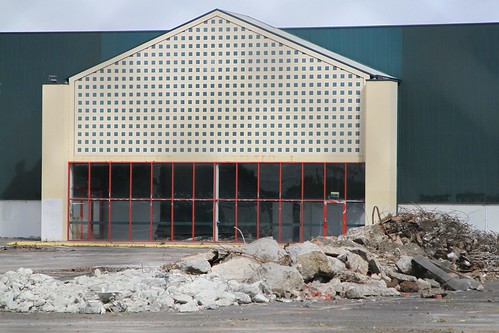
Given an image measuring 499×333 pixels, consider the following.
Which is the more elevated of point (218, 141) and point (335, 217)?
point (218, 141)

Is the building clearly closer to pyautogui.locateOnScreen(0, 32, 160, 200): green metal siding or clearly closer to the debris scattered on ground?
pyautogui.locateOnScreen(0, 32, 160, 200): green metal siding

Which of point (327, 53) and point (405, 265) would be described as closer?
point (405, 265)

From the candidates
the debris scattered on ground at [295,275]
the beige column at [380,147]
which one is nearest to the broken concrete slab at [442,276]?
the debris scattered on ground at [295,275]

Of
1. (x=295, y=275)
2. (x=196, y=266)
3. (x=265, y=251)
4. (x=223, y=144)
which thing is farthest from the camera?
(x=223, y=144)

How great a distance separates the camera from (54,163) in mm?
50688

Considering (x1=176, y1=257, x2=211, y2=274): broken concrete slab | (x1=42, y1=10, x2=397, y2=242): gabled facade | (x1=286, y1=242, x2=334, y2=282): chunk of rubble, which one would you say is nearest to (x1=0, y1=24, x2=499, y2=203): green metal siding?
(x1=42, y1=10, x2=397, y2=242): gabled facade

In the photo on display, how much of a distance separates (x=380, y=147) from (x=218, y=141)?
7966 millimetres

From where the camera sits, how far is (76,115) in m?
50.9

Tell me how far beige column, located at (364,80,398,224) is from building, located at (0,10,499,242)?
5cm

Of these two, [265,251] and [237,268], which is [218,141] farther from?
[237,268]

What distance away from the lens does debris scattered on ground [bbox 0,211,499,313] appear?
22.9m

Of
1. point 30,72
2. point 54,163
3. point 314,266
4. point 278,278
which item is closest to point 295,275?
point 278,278

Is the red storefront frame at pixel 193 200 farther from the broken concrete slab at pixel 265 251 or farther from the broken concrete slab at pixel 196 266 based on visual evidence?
the broken concrete slab at pixel 196 266

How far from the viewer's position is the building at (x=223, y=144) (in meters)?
49.2
